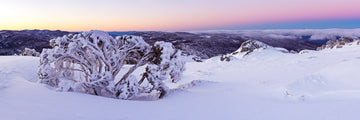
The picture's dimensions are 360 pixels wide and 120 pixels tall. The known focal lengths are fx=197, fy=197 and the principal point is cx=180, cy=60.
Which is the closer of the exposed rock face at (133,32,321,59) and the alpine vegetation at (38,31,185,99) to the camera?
the alpine vegetation at (38,31,185,99)

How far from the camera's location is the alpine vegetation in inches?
294

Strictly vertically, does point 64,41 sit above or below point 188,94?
above

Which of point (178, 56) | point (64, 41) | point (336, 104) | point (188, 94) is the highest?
point (64, 41)

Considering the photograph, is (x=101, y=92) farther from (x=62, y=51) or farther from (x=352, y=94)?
(x=352, y=94)

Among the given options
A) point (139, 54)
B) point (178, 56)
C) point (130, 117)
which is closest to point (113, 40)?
point (139, 54)

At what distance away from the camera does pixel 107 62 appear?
7.91 meters

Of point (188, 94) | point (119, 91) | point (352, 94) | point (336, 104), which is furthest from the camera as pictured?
point (188, 94)

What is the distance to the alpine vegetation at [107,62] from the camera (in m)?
7.47

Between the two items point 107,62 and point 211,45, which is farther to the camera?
point 211,45

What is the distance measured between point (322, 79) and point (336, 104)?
11.5 ft

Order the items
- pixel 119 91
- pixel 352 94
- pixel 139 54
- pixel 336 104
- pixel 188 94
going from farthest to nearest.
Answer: pixel 139 54
pixel 188 94
pixel 119 91
pixel 352 94
pixel 336 104

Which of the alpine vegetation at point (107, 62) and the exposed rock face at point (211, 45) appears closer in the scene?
the alpine vegetation at point (107, 62)

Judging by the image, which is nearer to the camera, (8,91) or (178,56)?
(8,91)

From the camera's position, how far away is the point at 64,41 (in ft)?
25.8
